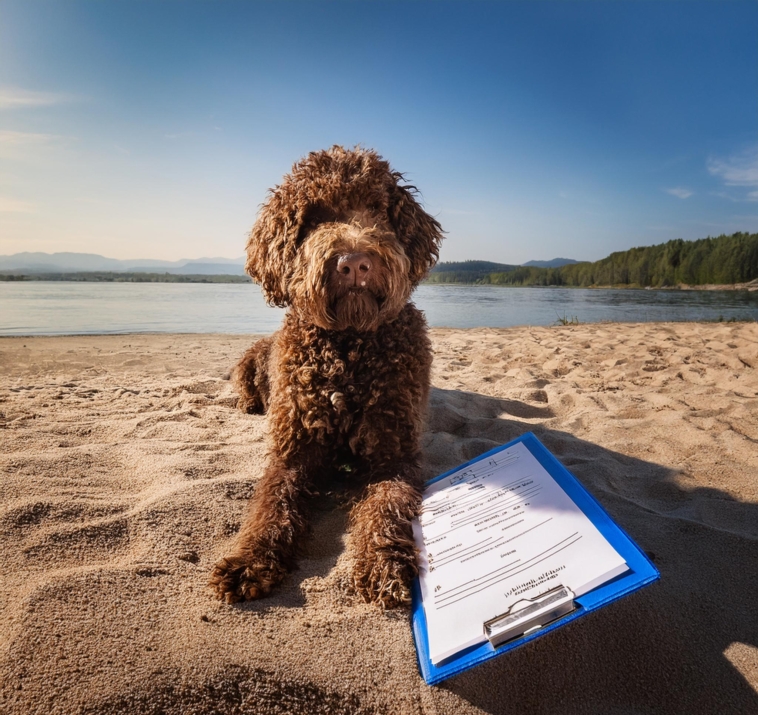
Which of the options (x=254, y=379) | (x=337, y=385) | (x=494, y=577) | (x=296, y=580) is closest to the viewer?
(x=494, y=577)

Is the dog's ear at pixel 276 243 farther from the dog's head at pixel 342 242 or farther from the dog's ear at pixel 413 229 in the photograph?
the dog's ear at pixel 413 229

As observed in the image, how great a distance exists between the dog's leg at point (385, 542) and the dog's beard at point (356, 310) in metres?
0.93

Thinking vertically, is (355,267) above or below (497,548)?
above

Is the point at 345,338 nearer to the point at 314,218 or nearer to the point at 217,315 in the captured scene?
the point at 314,218

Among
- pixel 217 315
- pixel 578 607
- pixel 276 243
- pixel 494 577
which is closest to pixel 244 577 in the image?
pixel 494 577

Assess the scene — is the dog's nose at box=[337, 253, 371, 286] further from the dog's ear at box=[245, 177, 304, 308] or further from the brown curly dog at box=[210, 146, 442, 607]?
the dog's ear at box=[245, 177, 304, 308]

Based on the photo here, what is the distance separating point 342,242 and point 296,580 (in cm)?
171

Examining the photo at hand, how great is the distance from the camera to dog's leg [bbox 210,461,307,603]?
190cm

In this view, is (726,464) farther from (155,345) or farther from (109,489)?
(155,345)

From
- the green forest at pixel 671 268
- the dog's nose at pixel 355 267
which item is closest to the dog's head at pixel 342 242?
the dog's nose at pixel 355 267

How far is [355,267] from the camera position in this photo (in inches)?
94.3

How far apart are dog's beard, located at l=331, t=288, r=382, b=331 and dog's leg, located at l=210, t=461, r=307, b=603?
94 cm

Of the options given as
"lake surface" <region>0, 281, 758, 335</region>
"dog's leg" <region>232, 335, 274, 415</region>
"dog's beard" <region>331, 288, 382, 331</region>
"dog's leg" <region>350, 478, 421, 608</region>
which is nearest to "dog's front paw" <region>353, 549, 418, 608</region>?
"dog's leg" <region>350, 478, 421, 608</region>

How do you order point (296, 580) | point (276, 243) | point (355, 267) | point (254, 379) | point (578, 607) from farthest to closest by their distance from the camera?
1. point (254, 379)
2. point (276, 243)
3. point (355, 267)
4. point (296, 580)
5. point (578, 607)
